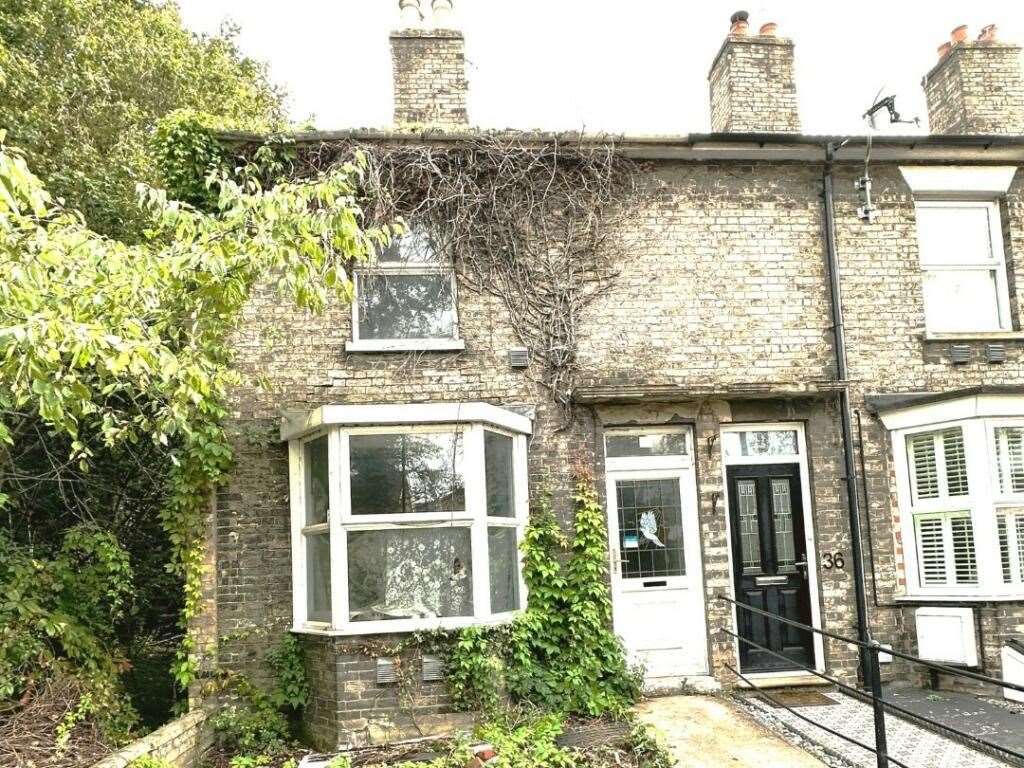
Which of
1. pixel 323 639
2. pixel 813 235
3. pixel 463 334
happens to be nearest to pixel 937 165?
pixel 813 235

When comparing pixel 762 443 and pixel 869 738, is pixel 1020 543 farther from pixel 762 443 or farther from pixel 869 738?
pixel 869 738

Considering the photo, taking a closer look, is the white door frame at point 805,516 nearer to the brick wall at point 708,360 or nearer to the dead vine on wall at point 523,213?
the brick wall at point 708,360

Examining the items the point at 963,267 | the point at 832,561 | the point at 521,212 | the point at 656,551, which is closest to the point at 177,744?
the point at 656,551

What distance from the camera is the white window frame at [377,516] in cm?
727

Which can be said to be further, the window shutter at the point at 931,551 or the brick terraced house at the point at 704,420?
the window shutter at the point at 931,551

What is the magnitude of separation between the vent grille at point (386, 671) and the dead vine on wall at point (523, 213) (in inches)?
118

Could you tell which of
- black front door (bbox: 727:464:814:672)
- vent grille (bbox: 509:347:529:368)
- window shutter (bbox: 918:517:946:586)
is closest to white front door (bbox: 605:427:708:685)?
black front door (bbox: 727:464:814:672)

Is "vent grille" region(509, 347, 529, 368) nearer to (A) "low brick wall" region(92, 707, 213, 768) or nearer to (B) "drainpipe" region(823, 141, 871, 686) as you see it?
(B) "drainpipe" region(823, 141, 871, 686)

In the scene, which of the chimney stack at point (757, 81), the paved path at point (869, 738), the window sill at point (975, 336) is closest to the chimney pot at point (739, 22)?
the chimney stack at point (757, 81)

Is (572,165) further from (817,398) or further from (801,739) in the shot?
(801,739)

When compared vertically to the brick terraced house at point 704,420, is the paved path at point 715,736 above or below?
below

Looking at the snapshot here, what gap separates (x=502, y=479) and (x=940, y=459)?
179 inches

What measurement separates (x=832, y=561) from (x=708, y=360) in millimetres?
2426

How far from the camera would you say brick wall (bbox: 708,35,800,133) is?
9711 mm
